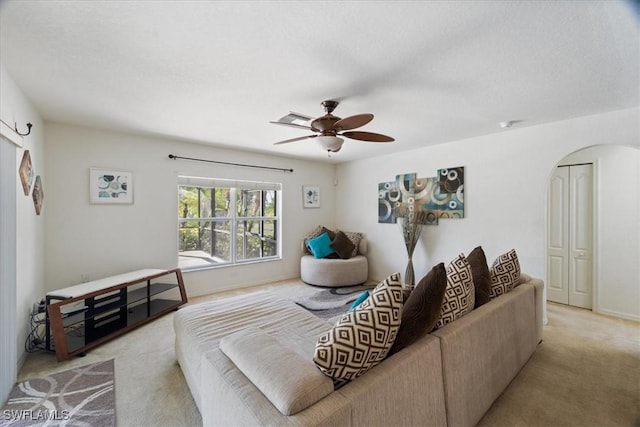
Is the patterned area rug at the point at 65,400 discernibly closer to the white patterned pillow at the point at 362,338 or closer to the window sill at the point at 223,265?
the white patterned pillow at the point at 362,338

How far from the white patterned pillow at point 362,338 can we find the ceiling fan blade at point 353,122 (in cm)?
134

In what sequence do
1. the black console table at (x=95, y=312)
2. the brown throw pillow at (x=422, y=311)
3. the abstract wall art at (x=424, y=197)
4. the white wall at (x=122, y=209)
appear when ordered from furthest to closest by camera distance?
the abstract wall art at (x=424, y=197) < the white wall at (x=122, y=209) < the black console table at (x=95, y=312) < the brown throw pillow at (x=422, y=311)

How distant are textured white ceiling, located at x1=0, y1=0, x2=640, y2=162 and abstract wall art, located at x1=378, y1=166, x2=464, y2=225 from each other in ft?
3.91

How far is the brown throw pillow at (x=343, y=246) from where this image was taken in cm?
494

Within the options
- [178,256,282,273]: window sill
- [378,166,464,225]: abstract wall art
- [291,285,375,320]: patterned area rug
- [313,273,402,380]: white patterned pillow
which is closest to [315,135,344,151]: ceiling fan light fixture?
[313,273,402,380]: white patterned pillow

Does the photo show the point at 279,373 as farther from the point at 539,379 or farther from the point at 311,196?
the point at 311,196

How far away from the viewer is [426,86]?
2254 millimetres

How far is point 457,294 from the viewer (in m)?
1.69

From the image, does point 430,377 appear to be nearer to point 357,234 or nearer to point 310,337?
point 310,337

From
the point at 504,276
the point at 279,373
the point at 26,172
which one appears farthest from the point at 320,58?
the point at 26,172

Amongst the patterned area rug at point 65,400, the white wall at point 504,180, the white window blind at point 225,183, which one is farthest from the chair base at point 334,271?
the patterned area rug at point 65,400

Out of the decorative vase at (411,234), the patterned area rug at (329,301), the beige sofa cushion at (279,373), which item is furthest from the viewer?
the decorative vase at (411,234)

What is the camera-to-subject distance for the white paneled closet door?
361 centimetres

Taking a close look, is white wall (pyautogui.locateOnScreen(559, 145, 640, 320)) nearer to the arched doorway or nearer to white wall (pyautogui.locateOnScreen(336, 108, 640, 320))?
the arched doorway
